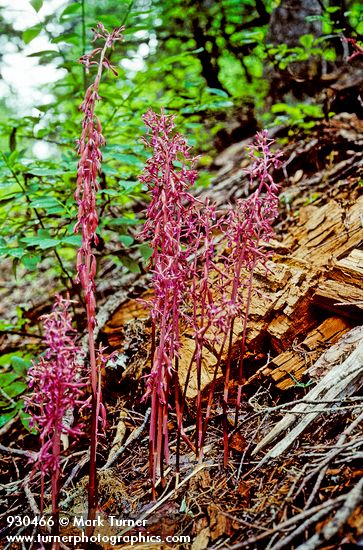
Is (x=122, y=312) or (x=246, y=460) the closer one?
(x=246, y=460)

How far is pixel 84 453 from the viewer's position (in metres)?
1.89

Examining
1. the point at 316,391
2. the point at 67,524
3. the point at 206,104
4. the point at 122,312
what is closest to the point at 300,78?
the point at 206,104

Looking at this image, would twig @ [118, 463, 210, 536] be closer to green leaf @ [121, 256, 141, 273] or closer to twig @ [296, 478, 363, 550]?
twig @ [296, 478, 363, 550]

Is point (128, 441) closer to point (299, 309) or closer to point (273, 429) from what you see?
point (273, 429)

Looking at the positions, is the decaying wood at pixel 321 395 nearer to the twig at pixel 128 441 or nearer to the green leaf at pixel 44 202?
the twig at pixel 128 441

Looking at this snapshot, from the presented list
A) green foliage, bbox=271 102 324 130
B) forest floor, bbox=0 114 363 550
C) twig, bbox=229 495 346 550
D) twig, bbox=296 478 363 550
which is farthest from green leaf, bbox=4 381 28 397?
green foliage, bbox=271 102 324 130

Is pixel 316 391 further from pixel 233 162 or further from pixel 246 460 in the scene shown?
pixel 233 162

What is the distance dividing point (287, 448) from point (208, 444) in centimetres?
37

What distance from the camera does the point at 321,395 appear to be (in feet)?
5.23

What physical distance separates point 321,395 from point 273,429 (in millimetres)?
236

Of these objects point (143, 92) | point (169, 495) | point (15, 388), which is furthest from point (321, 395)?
point (143, 92)

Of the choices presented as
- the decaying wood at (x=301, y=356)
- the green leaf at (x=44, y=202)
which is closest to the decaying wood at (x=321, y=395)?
the decaying wood at (x=301, y=356)

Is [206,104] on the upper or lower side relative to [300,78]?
lower

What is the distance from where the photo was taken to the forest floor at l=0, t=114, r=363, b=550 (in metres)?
1.23
